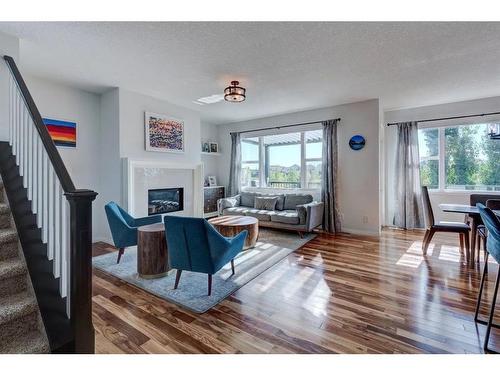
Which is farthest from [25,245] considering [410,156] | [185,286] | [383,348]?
[410,156]

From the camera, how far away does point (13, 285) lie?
1.42 metres

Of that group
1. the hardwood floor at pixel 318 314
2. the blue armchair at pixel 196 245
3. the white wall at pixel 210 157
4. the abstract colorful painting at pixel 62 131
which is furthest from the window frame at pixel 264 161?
the abstract colorful painting at pixel 62 131

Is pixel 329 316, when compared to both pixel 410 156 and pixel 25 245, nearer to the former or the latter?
A: pixel 25 245

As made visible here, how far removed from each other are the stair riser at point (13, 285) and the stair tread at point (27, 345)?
10.8 inches

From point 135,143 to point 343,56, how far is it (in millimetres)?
3366

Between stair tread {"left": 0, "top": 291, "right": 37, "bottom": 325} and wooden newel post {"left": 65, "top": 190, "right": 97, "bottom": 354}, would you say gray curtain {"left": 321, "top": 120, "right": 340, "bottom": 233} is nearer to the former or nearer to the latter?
Result: wooden newel post {"left": 65, "top": 190, "right": 97, "bottom": 354}

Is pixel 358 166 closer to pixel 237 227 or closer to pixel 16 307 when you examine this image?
pixel 237 227

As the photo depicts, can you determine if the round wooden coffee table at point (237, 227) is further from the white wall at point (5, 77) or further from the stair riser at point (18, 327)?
the white wall at point (5, 77)

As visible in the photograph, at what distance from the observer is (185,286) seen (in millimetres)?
2484

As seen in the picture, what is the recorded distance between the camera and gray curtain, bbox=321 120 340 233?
4.77m

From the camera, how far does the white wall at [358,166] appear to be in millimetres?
4500

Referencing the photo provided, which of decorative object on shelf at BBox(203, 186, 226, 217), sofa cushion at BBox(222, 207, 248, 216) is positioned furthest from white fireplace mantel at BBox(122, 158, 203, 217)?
decorative object on shelf at BBox(203, 186, 226, 217)

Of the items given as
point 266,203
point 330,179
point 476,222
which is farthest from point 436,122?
point 266,203

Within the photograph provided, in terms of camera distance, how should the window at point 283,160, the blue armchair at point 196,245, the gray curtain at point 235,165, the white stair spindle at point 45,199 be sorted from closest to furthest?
the white stair spindle at point 45,199, the blue armchair at point 196,245, the window at point 283,160, the gray curtain at point 235,165
